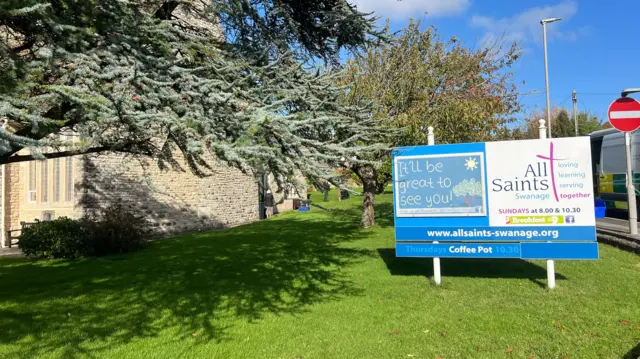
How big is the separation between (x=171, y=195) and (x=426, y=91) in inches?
405

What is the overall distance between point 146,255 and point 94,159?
201 inches

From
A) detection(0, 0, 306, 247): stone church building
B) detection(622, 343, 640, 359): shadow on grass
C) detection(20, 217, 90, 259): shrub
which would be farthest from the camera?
detection(0, 0, 306, 247): stone church building

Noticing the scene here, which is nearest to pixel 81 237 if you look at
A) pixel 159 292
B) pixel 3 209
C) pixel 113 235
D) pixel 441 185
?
pixel 113 235

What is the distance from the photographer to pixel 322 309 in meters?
5.95

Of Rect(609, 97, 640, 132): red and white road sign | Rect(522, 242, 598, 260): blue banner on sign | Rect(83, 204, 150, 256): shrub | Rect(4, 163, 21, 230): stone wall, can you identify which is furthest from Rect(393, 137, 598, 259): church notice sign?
Rect(4, 163, 21, 230): stone wall

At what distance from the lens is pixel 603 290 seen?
631 cm

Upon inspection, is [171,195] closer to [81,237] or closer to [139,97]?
[81,237]

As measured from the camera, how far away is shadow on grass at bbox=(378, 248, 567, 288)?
7699mm

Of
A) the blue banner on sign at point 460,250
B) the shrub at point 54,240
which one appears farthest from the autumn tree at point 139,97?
the shrub at point 54,240

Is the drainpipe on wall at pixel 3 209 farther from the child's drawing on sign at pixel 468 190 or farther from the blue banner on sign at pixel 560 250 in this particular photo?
the blue banner on sign at pixel 560 250

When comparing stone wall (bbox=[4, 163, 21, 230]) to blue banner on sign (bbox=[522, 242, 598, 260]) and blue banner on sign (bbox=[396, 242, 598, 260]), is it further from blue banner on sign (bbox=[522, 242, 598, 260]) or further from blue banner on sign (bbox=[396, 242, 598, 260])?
blue banner on sign (bbox=[522, 242, 598, 260])

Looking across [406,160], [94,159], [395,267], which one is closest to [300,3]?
[406,160]

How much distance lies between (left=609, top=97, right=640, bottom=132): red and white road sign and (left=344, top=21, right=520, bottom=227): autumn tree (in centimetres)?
324

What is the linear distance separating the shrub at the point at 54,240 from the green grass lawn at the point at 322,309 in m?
1.14
